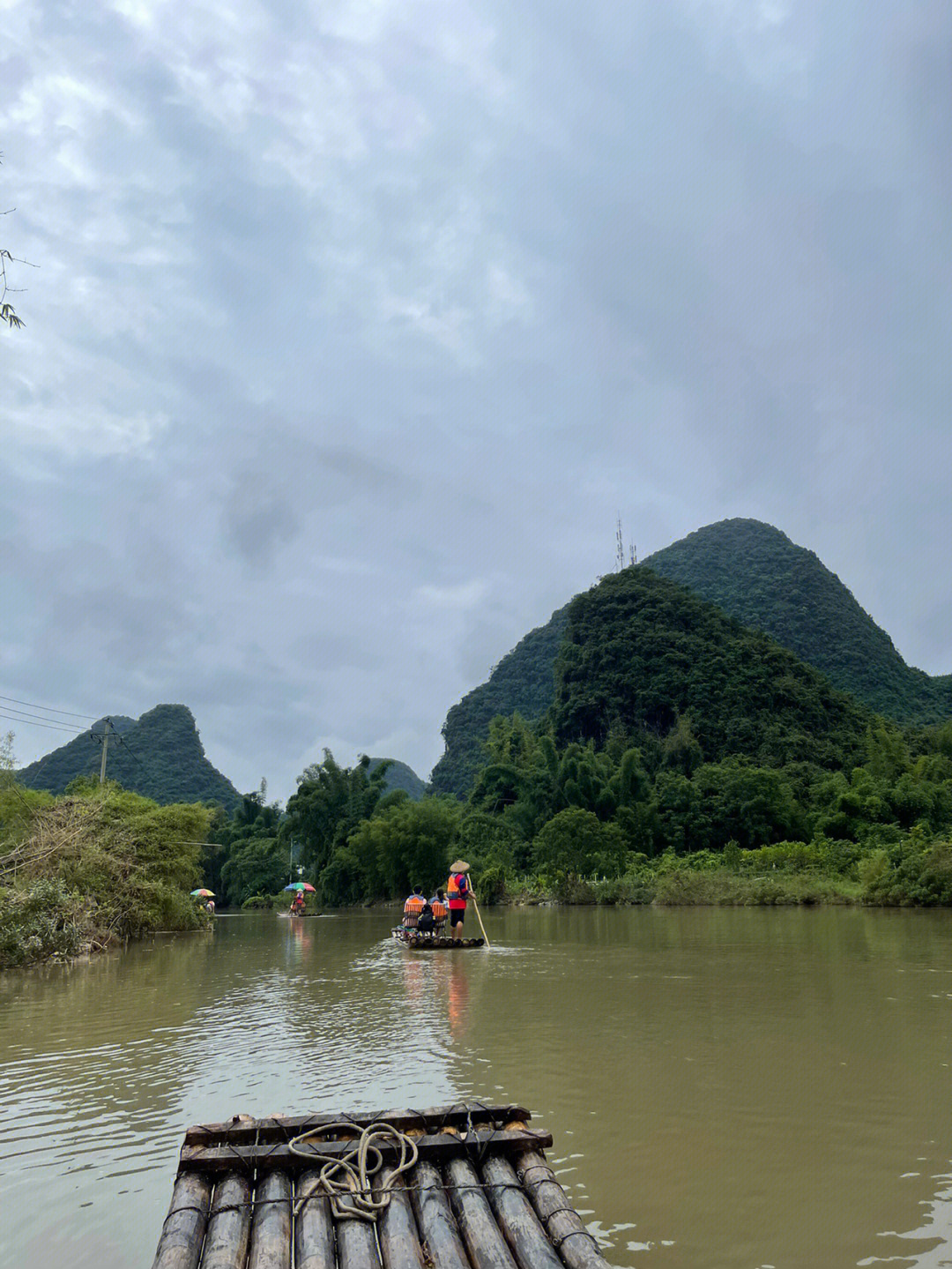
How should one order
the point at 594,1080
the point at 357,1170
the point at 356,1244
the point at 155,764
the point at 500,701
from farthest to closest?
the point at 500,701
the point at 155,764
the point at 594,1080
the point at 357,1170
the point at 356,1244

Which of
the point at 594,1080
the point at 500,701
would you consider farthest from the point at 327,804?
the point at 594,1080

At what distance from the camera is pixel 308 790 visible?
4797cm

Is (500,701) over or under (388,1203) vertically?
over

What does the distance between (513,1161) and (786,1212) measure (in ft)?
3.76

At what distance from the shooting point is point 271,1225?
3221 millimetres

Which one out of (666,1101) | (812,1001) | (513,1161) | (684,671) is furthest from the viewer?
(684,671)

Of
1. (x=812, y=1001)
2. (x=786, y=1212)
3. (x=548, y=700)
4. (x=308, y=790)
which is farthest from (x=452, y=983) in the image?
(x=548, y=700)

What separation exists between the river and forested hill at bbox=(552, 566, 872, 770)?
126ft

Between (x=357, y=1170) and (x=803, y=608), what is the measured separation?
80843mm

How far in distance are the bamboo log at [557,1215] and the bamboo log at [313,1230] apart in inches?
27.5

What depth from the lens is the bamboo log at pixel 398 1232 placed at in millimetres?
2955

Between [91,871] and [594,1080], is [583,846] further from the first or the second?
[594,1080]

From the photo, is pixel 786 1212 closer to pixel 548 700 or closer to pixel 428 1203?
pixel 428 1203

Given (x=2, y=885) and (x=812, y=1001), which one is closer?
(x=812, y=1001)
